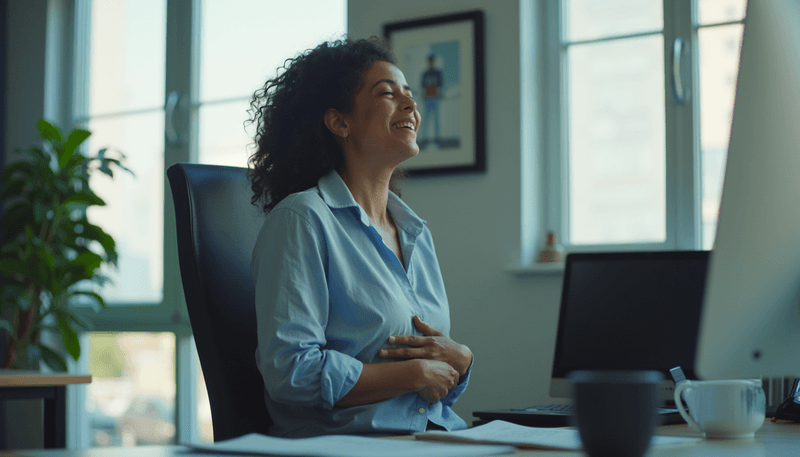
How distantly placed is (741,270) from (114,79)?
13.7 feet

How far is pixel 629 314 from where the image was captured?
6.02 feet

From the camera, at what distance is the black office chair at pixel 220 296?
139cm

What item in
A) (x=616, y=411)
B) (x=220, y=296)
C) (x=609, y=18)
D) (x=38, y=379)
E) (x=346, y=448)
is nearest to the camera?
(x=616, y=411)

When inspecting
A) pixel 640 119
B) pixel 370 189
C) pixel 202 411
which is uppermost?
pixel 640 119

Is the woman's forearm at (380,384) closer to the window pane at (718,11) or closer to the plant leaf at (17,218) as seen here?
the window pane at (718,11)

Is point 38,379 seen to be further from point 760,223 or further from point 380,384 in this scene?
point 760,223

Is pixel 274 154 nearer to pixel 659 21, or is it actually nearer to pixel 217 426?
pixel 217 426

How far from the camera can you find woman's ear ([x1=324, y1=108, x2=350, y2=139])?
1748 mm

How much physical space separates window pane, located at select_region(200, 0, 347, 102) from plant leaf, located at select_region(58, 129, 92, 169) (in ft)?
1.92

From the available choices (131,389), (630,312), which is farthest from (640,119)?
(131,389)

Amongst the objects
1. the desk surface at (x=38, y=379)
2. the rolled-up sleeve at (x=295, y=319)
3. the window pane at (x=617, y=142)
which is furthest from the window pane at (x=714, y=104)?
the desk surface at (x=38, y=379)

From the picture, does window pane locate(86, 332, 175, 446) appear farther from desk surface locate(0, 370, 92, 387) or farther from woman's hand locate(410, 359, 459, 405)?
woman's hand locate(410, 359, 459, 405)

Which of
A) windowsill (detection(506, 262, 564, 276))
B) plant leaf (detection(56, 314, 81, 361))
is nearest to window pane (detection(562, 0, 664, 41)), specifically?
windowsill (detection(506, 262, 564, 276))

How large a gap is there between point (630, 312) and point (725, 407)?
83 centimetres
